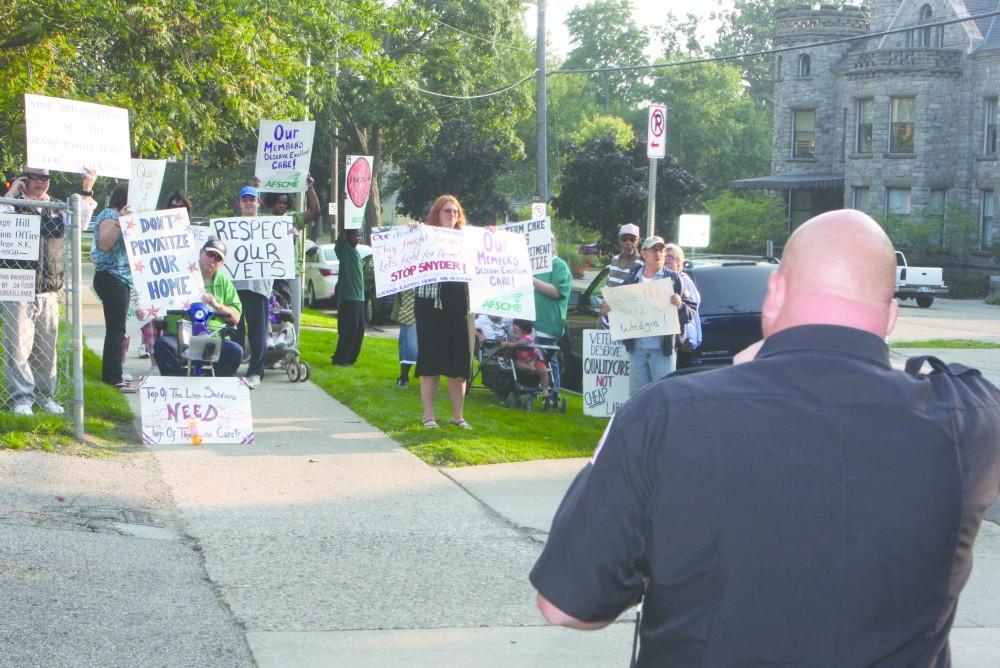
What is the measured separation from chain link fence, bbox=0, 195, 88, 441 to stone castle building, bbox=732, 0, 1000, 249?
37620 millimetres

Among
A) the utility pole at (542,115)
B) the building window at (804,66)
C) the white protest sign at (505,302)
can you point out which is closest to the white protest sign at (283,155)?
the white protest sign at (505,302)

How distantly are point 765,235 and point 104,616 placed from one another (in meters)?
45.8

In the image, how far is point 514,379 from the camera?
472 inches

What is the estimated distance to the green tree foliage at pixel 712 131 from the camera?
7194 centimetres

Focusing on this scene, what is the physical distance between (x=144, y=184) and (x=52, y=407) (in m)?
5.77

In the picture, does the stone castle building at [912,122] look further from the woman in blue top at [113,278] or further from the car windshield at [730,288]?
the woman in blue top at [113,278]

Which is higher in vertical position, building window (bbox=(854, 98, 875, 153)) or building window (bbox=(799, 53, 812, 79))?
building window (bbox=(799, 53, 812, 79))

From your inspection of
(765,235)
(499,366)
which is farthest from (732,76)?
(499,366)

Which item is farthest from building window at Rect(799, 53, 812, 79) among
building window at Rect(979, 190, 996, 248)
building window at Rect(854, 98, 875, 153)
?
building window at Rect(979, 190, 996, 248)

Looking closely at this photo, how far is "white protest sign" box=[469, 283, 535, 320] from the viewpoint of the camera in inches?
406

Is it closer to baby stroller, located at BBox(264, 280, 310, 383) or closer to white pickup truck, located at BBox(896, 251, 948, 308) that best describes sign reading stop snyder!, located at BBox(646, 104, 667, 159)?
baby stroller, located at BBox(264, 280, 310, 383)

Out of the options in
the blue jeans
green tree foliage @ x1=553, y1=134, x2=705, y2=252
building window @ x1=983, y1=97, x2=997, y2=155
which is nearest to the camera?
the blue jeans

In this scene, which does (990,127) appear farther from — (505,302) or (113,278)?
(113,278)

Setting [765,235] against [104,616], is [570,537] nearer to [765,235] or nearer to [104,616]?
[104,616]
